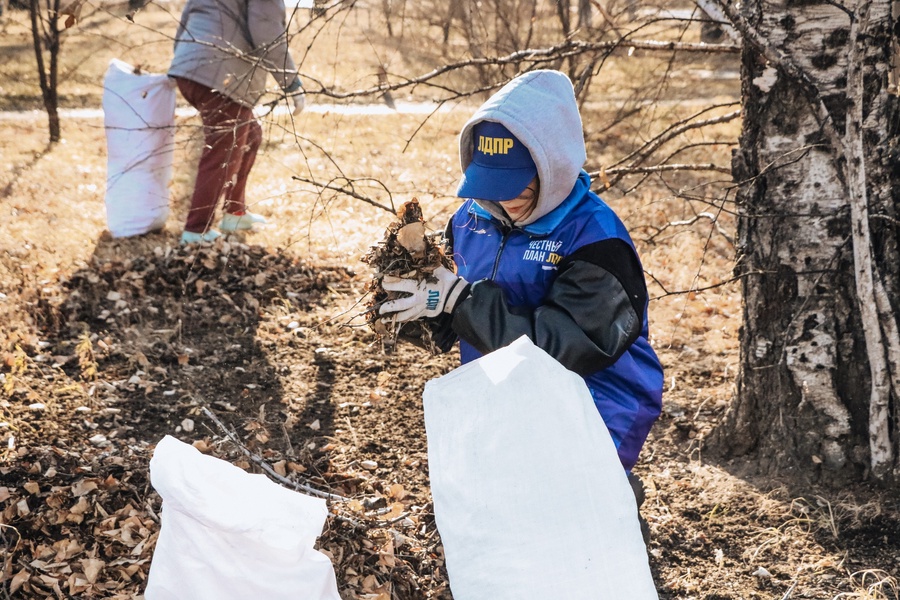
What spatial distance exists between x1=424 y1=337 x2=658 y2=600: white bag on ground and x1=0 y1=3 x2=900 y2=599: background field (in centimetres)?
48

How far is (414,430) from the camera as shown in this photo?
343cm

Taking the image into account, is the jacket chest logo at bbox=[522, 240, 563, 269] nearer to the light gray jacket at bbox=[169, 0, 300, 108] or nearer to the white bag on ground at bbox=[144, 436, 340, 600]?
the white bag on ground at bbox=[144, 436, 340, 600]

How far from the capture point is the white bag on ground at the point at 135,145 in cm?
520

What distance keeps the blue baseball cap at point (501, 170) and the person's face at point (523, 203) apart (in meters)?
0.04

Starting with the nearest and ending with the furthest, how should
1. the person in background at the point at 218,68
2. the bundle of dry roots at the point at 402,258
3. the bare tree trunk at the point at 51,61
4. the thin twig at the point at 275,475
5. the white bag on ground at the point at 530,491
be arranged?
1. the white bag on ground at the point at 530,491
2. the bundle of dry roots at the point at 402,258
3. the thin twig at the point at 275,475
4. the person in background at the point at 218,68
5. the bare tree trunk at the point at 51,61

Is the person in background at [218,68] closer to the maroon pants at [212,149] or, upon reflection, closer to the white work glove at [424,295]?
the maroon pants at [212,149]

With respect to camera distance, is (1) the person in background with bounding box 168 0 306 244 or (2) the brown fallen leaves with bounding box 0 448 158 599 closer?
(2) the brown fallen leaves with bounding box 0 448 158 599

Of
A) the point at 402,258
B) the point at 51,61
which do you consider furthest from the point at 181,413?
the point at 51,61

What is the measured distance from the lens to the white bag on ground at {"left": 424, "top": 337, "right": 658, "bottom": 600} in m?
1.68

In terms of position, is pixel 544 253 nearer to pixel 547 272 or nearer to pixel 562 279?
pixel 547 272

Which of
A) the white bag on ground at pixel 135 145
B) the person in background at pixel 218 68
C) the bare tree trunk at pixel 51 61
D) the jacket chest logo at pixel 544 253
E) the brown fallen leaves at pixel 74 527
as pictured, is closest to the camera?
the jacket chest logo at pixel 544 253

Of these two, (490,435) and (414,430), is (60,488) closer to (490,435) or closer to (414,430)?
(414,430)

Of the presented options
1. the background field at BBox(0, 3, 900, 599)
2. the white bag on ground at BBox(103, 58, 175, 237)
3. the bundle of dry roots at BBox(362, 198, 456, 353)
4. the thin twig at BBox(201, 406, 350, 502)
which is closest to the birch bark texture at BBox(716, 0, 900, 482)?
the background field at BBox(0, 3, 900, 599)

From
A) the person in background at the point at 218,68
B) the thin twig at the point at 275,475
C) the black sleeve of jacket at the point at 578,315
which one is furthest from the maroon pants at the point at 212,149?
the black sleeve of jacket at the point at 578,315
